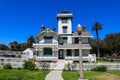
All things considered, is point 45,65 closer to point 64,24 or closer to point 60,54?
point 60,54

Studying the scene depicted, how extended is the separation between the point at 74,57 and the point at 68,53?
2.10 metres

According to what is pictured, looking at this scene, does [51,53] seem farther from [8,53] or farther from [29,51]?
[29,51]

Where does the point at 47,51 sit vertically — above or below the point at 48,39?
below

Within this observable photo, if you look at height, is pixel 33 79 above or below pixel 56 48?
below

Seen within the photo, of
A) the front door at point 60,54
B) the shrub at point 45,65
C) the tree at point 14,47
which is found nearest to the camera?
the shrub at point 45,65

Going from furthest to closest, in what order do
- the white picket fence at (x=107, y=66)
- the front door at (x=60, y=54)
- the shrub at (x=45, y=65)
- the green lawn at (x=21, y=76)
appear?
the front door at (x=60, y=54) → the shrub at (x=45, y=65) → the white picket fence at (x=107, y=66) → the green lawn at (x=21, y=76)

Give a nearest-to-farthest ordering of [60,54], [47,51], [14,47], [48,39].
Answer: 1. [47,51]
2. [48,39]
3. [60,54]
4. [14,47]

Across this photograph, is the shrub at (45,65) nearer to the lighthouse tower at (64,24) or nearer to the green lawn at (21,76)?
the green lawn at (21,76)

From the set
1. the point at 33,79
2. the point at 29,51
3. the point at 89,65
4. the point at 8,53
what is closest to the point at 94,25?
the point at 29,51

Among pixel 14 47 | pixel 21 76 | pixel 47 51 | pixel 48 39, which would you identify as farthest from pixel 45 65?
pixel 14 47

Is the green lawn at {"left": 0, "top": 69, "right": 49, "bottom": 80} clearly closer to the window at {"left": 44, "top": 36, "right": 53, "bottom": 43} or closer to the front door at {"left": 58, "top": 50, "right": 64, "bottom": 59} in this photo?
the window at {"left": 44, "top": 36, "right": 53, "bottom": 43}

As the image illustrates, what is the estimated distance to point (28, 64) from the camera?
2536cm

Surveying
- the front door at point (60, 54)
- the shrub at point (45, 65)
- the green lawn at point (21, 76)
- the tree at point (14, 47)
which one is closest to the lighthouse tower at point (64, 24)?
the front door at point (60, 54)

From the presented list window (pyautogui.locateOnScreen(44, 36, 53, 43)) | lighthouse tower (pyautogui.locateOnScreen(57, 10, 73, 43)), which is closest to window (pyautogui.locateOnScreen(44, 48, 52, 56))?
window (pyautogui.locateOnScreen(44, 36, 53, 43))
